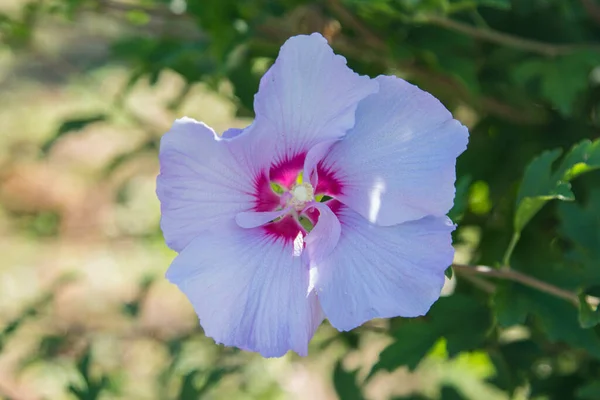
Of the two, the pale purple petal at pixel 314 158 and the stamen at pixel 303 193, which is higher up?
the pale purple petal at pixel 314 158

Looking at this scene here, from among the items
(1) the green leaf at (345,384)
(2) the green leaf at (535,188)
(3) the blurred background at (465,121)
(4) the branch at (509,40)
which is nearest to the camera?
(2) the green leaf at (535,188)

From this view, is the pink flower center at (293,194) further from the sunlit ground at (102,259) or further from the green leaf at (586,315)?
the sunlit ground at (102,259)

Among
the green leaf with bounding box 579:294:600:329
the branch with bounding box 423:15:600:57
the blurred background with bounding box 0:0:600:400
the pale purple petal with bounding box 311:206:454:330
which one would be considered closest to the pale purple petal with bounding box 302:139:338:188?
the pale purple petal with bounding box 311:206:454:330

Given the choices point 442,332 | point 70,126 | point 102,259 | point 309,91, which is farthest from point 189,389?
point 102,259

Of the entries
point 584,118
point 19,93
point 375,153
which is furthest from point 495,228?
point 19,93

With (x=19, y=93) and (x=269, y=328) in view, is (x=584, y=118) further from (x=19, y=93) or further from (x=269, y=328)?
(x=19, y=93)

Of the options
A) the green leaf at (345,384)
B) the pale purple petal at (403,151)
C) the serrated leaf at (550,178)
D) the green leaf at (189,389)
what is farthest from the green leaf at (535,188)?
the green leaf at (189,389)
